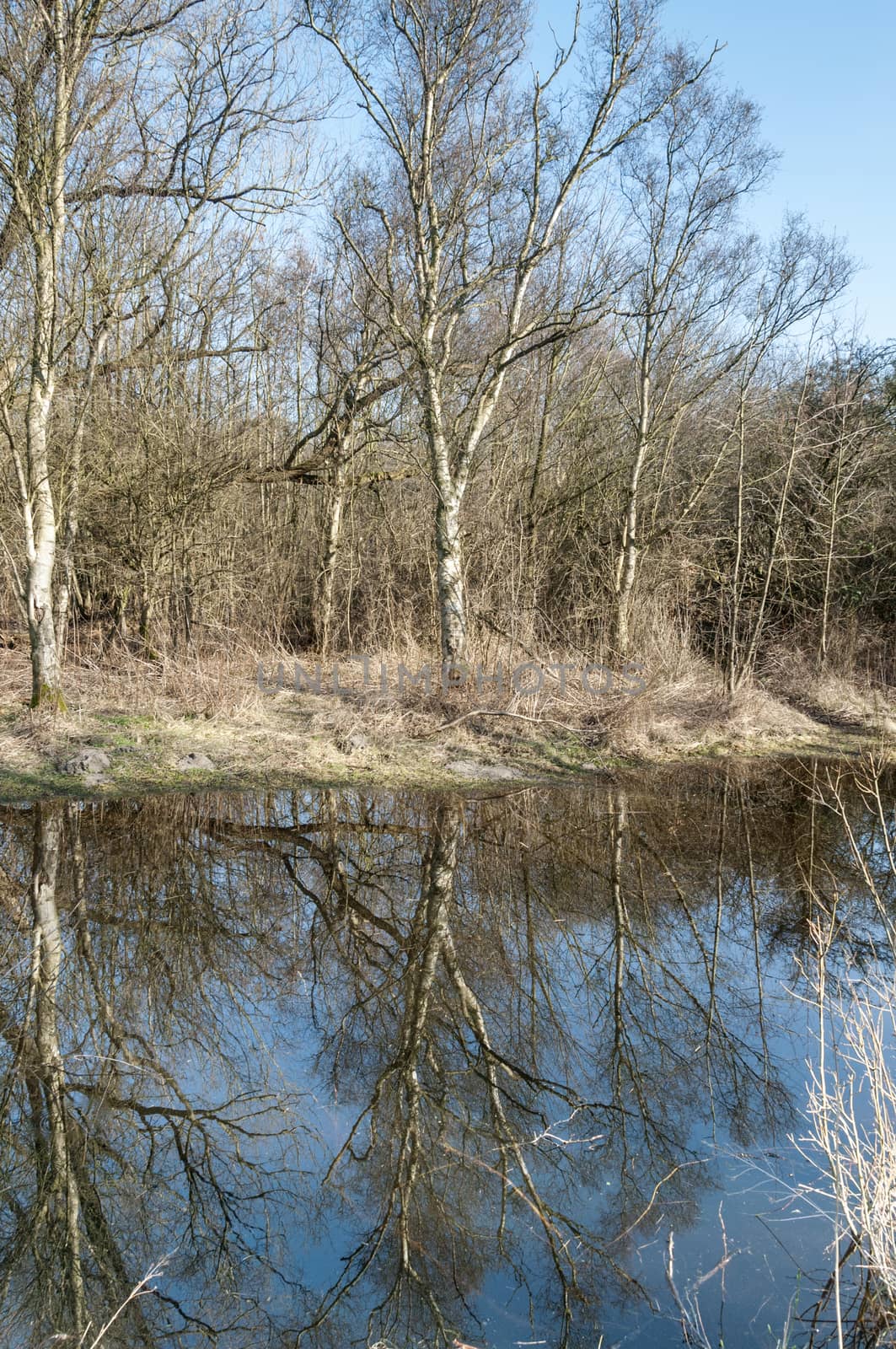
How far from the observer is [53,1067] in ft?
14.0

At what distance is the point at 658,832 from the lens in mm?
8148

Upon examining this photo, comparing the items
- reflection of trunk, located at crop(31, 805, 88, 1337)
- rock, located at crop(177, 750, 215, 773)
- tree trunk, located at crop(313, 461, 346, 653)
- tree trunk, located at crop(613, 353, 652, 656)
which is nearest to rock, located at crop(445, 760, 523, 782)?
rock, located at crop(177, 750, 215, 773)

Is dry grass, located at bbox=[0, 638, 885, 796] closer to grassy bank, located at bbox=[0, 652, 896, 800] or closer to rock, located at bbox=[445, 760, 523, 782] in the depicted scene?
grassy bank, located at bbox=[0, 652, 896, 800]

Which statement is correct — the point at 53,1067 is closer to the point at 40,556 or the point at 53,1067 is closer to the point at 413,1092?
the point at 413,1092

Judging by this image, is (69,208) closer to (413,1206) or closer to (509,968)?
(509,968)

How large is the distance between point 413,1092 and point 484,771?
19.2 feet

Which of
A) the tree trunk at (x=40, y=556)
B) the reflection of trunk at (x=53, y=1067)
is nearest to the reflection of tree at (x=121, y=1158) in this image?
the reflection of trunk at (x=53, y=1067)

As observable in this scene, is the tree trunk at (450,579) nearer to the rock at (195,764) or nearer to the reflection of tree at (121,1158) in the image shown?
the rock at (195,764)

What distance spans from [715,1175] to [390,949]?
2.38m

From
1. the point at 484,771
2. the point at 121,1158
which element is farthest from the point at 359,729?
the point at 121,1158

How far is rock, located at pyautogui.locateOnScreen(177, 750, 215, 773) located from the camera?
9375mm

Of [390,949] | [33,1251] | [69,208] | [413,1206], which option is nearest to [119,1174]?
[33,1251]

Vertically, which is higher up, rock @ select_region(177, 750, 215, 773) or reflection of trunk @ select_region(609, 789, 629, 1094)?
rock @ select_region(177, 750, 215, 773)

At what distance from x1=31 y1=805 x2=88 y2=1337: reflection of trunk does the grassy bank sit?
240 centimetres
